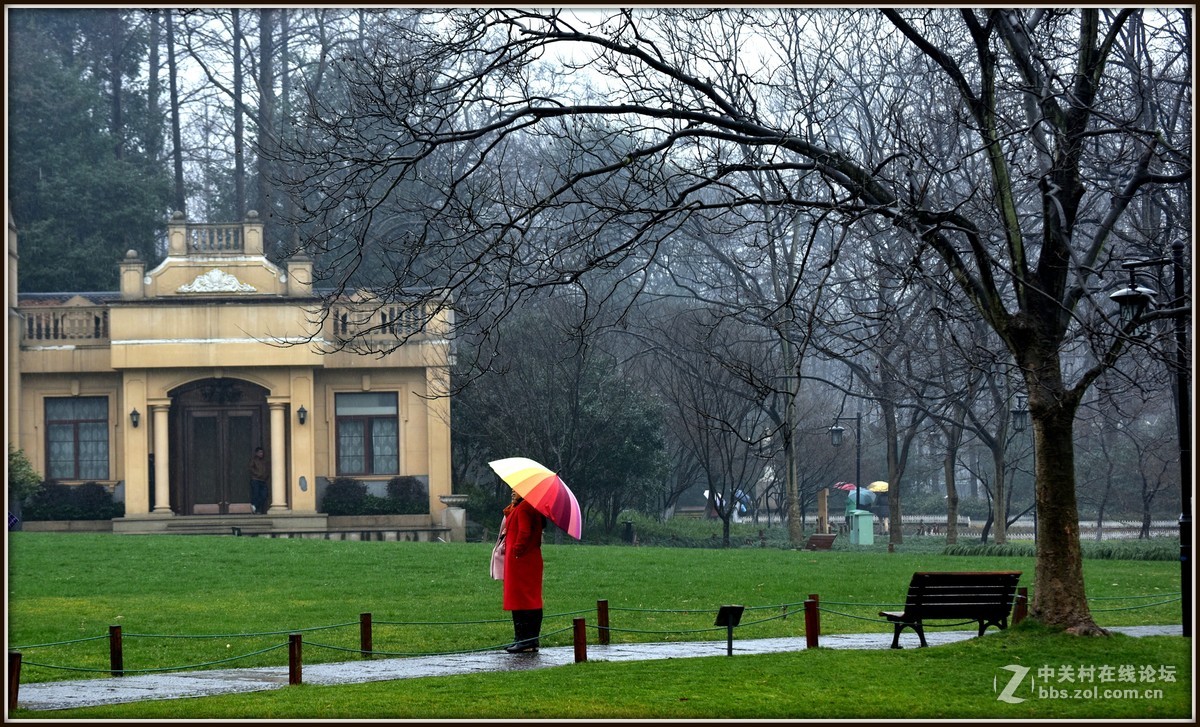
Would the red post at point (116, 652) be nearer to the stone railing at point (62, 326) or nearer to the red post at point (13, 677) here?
the red post at point (13, 677)

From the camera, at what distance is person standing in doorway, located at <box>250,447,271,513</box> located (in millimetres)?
38875

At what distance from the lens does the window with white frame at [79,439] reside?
127ft

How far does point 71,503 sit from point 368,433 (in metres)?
8.16

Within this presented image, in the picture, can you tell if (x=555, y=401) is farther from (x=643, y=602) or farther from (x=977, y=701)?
(x=977, y=701)

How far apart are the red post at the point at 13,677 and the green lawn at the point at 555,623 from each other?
23 cm

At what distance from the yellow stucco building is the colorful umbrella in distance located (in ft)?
72.8

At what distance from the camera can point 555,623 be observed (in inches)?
706

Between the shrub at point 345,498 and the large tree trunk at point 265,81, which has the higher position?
the large tree trunk at point 265,81

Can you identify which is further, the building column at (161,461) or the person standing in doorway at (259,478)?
the person standing in doorway at (259,478)

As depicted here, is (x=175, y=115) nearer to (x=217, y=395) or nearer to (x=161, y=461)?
(x=217, y=395)

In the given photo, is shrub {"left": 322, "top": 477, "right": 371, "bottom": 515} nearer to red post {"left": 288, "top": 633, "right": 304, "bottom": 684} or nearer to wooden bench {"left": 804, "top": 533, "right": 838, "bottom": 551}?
wooden bench {"left": 804, "top": 533, "right": 838, "bottom": 551}

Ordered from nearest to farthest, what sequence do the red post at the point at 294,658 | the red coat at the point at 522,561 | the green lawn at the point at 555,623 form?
the green lawn at the point at 555,623 < the red post at the point at 294,658 < the red coat at the point at 522,561

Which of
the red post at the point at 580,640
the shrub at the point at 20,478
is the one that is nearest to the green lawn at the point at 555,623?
the red post at the point at 580,640

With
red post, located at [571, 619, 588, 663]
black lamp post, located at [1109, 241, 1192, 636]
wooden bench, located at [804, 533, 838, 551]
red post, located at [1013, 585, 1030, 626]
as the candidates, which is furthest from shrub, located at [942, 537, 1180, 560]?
red post, located at [571, 619, 588, 663]
